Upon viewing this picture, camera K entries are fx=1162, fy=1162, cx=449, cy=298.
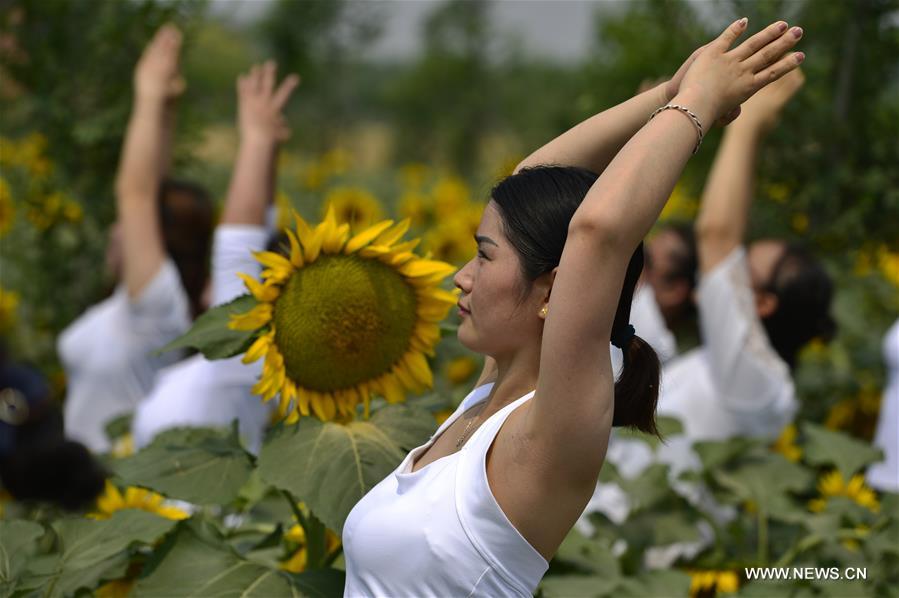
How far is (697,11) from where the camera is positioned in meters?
3.82

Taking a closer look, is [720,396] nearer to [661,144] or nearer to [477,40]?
[661,144]

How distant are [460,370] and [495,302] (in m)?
2.60

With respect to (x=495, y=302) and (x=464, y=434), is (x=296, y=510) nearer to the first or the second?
(x=464, y=434)

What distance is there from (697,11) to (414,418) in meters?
2.49

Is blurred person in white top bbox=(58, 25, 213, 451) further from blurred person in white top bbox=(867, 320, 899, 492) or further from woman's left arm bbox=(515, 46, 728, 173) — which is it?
blurred person in white top bbox=(867, 320, 899, 492)

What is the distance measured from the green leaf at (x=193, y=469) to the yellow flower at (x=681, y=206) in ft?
10.1

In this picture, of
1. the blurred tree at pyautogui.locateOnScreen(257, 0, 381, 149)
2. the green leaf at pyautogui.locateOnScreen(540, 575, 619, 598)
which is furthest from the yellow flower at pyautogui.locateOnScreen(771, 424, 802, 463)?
the blurred tree at pyautogui.locateOnScreen(257, 0, 381, 149)

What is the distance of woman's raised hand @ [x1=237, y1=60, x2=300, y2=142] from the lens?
256 cm

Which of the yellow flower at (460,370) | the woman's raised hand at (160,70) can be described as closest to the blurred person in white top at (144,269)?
the woman's raised hand at (160,70)

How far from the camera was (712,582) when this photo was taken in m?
2.37

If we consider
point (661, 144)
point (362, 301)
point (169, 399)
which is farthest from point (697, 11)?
point (661, 144)

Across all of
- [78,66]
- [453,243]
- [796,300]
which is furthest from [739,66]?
[78,66]

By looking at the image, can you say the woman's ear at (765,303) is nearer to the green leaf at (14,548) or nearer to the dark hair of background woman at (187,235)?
the dark hair of background woman at (187,235)

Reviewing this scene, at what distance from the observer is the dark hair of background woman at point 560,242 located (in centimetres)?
142
